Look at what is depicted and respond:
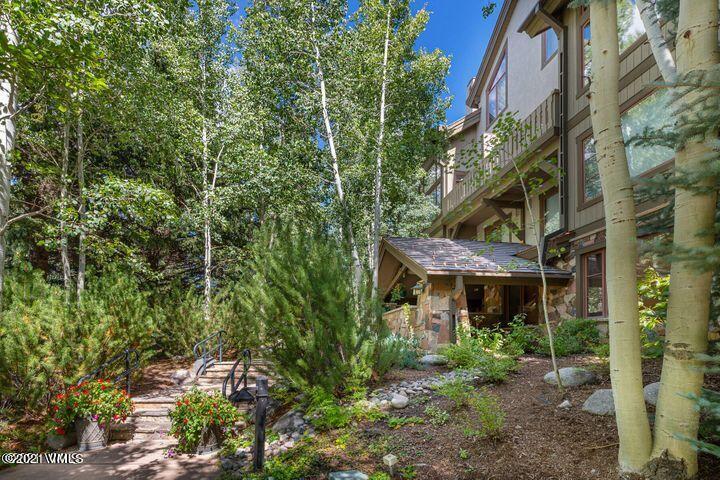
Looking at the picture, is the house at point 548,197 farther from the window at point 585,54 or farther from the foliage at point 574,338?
the foliage at point 574,338

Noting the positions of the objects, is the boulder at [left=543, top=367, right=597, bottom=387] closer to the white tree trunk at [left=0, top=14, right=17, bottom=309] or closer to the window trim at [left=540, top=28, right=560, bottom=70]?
the white tree trunk at [left=0, top=14, right=17, bottom=309]

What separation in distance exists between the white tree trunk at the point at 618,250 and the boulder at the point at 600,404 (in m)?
1.23

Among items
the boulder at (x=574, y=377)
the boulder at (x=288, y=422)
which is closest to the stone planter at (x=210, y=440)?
the boulder at (x=288, y=422)

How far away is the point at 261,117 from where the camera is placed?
15.1m

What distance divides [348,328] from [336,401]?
1.02m

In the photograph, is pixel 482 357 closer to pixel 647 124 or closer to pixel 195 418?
pixel 195 418

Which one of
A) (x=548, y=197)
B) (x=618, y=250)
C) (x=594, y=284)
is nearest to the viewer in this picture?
(x=618, y=250)

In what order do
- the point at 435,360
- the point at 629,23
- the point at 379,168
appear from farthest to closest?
the point at 379,168 < the point at 629,23 < the point at 435,360

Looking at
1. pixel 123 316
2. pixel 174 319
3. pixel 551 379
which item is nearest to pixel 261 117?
pixel 174 319

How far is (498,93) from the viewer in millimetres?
15773

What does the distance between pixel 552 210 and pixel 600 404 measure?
8024 millimetres

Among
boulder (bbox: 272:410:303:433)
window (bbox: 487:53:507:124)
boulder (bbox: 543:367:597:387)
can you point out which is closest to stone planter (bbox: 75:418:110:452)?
boulder (bbox: 272:410:303:433)

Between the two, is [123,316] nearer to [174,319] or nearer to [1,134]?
[174,319]

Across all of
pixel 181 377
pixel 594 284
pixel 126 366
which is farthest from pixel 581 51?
pixel 126 366
